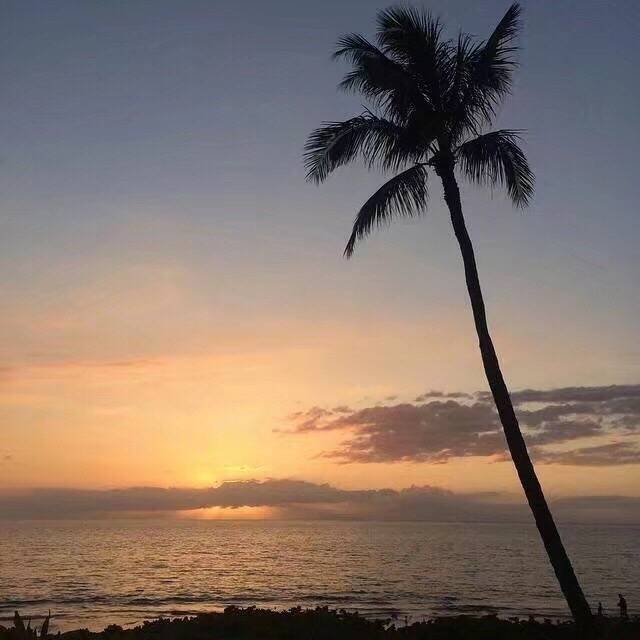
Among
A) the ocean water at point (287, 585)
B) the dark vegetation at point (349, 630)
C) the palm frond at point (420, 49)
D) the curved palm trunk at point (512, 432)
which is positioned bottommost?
the ocean water at point (287, 585)

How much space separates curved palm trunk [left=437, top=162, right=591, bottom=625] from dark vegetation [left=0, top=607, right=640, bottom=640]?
89 centimetres

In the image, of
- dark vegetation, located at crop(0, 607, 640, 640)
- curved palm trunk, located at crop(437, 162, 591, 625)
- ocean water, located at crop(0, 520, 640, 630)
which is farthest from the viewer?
ocean water, located at crop(0, 520, 640, 630)

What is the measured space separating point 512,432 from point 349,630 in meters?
6.21

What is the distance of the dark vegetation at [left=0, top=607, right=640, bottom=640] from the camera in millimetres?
15258

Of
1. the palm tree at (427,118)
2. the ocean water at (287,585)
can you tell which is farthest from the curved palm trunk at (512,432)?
the ocean water at (287,585)

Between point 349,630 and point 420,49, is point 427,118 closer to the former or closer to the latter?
point 420,49

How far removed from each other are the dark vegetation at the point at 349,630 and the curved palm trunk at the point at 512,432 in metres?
0.89

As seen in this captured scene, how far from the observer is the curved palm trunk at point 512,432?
13.9 metres

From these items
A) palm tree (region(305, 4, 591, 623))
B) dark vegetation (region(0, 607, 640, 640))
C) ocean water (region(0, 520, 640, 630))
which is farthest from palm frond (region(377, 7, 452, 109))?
ocean water (region(0, 520, 640, 630))

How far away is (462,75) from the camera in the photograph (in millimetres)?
17141

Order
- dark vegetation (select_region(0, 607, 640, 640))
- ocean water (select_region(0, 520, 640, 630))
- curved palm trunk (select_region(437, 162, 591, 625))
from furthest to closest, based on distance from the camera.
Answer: ocean water (select_region(0, 520, 640, 630)) → dark vegetation (select_region(0, 607, 640, 640)) → curved palm trunk (select_region(437, 162, 591, 625))

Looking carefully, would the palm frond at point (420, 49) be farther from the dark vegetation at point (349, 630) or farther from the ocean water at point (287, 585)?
the ocean water at point (287, 585)

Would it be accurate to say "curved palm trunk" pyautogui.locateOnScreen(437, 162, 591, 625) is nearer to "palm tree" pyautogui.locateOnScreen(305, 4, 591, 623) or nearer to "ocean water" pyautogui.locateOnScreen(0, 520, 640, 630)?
"palm tree" pyautogui.locateOnScreen(305, 4, 591, 623)

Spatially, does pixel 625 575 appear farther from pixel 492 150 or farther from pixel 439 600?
pixel 492 150
